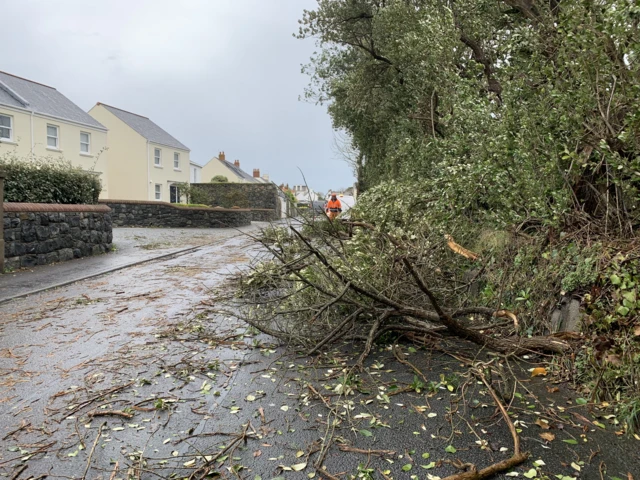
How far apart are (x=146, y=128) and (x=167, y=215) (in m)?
18.2

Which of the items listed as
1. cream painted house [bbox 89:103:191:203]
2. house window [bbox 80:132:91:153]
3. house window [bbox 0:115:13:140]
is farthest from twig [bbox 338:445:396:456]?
cream painted house [bbox 89:103:191:203]

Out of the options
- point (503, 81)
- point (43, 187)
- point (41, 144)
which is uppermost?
point (41, 144)

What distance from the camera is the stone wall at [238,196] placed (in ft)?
114

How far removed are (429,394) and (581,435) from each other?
42.7 inches

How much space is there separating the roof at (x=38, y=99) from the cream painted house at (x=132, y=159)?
4.22m

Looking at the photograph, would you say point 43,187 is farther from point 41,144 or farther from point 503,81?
point 41,144

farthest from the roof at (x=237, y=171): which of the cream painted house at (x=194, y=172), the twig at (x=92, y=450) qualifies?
the twig at (x=92, y=450)

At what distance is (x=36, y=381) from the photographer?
13.5ft

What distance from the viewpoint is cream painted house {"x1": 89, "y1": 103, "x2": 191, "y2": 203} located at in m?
36.8

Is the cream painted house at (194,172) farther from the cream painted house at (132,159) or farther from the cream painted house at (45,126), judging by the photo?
the cream painted house at (45,126)

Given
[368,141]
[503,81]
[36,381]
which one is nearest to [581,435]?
[36,381]

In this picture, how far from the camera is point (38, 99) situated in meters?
29.3

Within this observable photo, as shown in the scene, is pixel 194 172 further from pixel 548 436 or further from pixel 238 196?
pixel 548 436

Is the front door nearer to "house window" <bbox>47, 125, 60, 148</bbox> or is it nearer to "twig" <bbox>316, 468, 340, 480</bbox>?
"house window" <bbox>47, 125, 60, 148</bbox>
